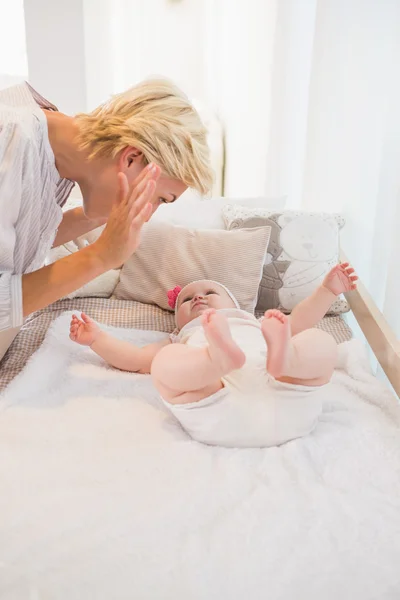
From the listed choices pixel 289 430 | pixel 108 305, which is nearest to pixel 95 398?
pixel 289 430

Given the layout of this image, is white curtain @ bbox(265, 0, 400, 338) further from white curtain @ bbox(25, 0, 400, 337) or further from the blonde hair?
the blonde hair

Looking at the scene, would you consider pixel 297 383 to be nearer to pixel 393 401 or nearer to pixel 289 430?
pixel 289 430

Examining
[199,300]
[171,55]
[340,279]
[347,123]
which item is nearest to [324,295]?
[340,279]

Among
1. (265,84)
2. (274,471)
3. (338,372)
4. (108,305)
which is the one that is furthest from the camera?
(265,84)

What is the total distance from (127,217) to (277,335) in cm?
35

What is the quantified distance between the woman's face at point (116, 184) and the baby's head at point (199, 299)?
376 millimetres

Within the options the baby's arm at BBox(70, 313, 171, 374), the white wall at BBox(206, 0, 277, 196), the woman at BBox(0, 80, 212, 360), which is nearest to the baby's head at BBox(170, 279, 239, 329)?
the baby's arm at BBox(70, 313, 171, 374)

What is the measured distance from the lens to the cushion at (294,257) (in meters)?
1.79

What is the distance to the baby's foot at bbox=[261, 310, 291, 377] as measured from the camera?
3.39 feet

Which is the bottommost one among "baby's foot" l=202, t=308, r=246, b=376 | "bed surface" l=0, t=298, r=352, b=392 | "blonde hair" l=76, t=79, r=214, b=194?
"bed surface" l=0, t=298, r=352, b=392

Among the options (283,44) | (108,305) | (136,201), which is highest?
(283,44)

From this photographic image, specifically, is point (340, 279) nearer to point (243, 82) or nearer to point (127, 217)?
point (127, 217)

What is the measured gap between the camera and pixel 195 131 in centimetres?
119

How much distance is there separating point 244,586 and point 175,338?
780 millimetres
